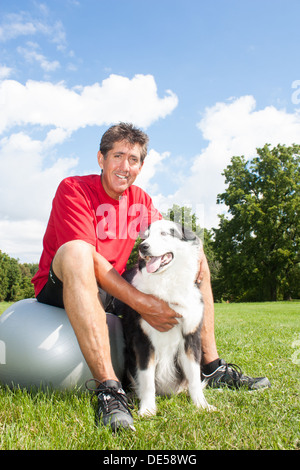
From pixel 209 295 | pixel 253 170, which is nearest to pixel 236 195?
pixel 253 170

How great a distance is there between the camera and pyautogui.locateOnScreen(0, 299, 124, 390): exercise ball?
267cm

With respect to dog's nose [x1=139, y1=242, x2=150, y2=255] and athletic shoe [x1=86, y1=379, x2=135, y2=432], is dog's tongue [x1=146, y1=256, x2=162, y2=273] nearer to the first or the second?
dog's nose [x1=139, y1=242, x2=150, y2=255]

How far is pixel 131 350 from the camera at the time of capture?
2.85 meters

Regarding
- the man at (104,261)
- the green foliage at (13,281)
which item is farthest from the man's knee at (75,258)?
the green foliage at (13,281)

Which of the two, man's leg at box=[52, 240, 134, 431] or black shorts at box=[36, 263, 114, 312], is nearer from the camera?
man's leg at box=[52, 240, 134, 431]

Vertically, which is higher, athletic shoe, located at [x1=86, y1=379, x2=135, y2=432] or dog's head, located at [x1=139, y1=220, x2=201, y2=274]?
dog's head, located at [x1=139, y1=220, x2=201, y2=274]

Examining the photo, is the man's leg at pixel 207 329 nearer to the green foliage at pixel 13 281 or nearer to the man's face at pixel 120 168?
the man's face at pixel 120 168

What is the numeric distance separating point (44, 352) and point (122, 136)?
1864 millimetres

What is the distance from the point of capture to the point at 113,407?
222cm

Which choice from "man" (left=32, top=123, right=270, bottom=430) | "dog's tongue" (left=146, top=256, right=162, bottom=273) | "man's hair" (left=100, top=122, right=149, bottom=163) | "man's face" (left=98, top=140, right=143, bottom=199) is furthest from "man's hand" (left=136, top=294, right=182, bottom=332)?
"man's hair" (left=100, top=122, right=149, bottom=163)

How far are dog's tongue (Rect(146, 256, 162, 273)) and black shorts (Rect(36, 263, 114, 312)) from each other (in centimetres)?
42

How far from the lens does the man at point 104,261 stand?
244 cm

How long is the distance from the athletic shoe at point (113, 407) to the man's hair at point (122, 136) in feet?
6.40
